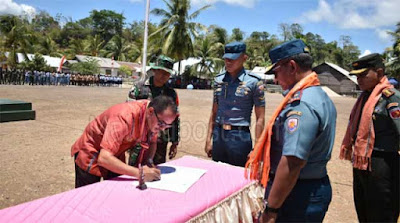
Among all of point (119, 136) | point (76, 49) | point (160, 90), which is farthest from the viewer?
point (76, 49)

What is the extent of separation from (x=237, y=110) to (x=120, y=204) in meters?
1.86

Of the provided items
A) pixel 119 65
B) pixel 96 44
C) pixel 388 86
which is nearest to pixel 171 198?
pixel 388 86

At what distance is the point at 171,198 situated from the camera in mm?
1896

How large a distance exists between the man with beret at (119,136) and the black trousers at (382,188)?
179 cm

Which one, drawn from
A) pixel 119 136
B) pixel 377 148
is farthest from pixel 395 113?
pixel 119 136

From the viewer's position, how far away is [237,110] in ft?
10.8

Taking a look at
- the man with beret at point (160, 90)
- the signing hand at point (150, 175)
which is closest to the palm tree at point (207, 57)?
the man with beret at point (160, 90)

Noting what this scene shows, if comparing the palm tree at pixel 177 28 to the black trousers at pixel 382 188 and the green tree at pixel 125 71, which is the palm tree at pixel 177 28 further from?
the black trousers at pixel 382 188

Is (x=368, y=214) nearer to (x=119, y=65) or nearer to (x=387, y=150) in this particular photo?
(x=387, y=150)

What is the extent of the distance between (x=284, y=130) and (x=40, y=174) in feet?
12.6

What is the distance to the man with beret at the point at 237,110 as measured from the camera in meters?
3.27

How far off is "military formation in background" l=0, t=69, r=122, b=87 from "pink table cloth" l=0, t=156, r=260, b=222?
25586 mm

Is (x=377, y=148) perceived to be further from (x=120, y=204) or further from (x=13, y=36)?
(x=13, y=36)

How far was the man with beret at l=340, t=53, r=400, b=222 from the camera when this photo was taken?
2.55 meters
